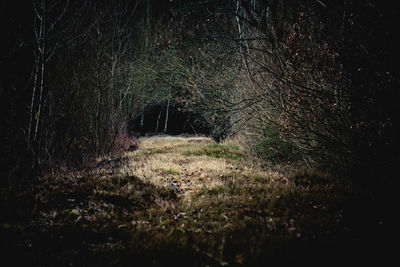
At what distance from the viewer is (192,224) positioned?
A: 10.6ft

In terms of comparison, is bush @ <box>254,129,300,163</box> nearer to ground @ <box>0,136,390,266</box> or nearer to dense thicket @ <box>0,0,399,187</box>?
dense thicket @ <box>0,0,399,187</box>

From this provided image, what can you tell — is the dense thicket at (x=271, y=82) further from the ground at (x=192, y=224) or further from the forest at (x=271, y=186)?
the ground at (x=192, y=224)

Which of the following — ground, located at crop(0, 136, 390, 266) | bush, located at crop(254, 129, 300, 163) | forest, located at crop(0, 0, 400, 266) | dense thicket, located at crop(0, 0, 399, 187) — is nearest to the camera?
ground, located at crop(0, 136, 390, 266)

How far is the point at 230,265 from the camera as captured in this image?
2240 millimetres

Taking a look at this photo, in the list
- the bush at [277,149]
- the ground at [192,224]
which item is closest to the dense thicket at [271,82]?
the bush at [277,149]

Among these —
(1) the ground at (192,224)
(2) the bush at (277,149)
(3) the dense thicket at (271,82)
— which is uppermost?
(3) the dense thicket at (271,82)

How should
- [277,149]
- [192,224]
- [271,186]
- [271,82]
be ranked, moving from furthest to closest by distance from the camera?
1. [277,149]
2. [271,82]
3. [271,186]
4. [192,224]

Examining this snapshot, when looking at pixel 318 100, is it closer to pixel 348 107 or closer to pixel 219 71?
pixel 348 107

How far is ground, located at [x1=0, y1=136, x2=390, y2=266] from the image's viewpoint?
2354mm

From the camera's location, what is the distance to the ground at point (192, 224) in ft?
7.72

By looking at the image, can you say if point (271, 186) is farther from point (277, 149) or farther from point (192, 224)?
point (277, 149)

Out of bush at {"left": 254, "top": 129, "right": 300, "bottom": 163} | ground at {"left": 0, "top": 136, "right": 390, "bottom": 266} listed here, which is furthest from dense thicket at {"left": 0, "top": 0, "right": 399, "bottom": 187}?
ground at {"left": 0, "top": 136, "right": 390, "bottom": 266}

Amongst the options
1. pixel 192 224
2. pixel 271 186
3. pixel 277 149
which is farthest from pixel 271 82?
pixel 192 224

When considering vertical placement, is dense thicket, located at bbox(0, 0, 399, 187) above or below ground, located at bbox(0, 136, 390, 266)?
above
